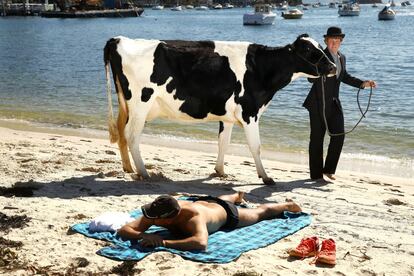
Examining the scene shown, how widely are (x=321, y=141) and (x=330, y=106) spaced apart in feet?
1.93

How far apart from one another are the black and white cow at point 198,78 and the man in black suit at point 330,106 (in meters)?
0.34

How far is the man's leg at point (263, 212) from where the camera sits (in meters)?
7.14

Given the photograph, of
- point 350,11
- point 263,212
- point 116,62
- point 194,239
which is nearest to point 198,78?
point 116,62

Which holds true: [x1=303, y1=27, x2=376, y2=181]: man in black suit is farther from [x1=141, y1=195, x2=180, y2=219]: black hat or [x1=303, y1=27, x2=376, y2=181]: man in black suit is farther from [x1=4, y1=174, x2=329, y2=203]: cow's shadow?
[x1=141, y1=195, x2=180, y2=219]: black hat

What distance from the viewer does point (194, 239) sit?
618 centimetres

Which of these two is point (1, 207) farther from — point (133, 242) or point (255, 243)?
point (255, 243)

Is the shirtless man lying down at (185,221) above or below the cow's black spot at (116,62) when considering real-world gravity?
below

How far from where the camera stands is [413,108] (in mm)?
19719

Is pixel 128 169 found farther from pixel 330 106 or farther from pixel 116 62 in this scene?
pixel 330 106

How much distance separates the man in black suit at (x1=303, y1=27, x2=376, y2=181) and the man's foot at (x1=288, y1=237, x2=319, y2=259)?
3.68 m

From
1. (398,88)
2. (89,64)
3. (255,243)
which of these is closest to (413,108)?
(398,88)

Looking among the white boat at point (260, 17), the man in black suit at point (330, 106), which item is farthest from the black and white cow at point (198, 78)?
the white boat at point (260, 17)

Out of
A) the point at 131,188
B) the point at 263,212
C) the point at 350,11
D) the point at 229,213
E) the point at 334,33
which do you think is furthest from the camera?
the point at 350,11

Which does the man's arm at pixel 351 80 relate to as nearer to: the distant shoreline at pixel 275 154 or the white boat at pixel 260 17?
the distant shoreline at pixel 275 154
